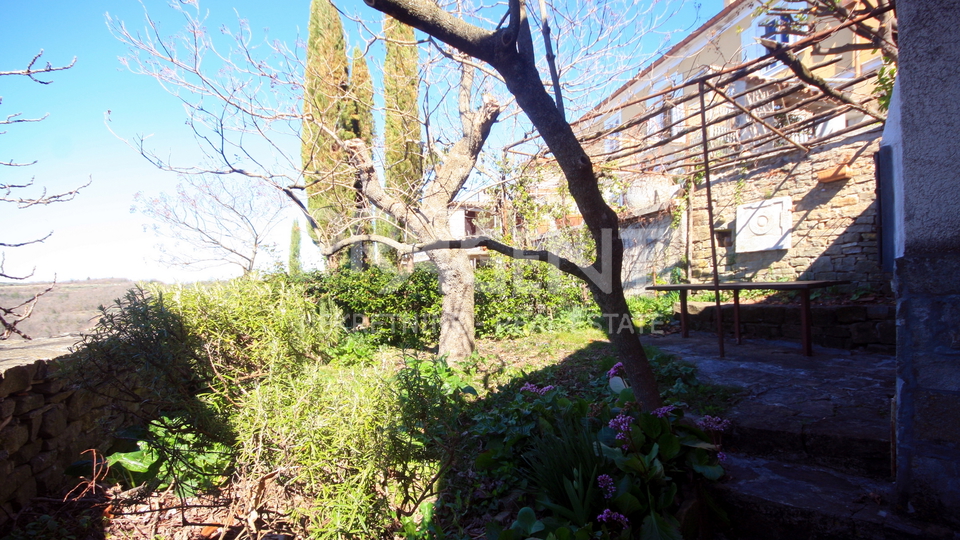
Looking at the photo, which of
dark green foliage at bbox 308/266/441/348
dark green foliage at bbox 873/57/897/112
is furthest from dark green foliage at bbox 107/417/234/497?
dark green foliage at bbox 873/57/897/112

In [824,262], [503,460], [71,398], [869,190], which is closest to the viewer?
[503,460]

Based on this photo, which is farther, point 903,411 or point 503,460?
point 503,460

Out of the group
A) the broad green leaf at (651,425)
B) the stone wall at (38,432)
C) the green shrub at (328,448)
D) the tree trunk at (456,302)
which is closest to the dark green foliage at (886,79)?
the broad green leaf at (651,425)

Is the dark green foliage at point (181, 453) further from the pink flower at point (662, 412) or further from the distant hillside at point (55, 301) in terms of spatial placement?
the pink flower at point (662, 412)

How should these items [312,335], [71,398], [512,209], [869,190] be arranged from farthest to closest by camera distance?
[512,209] < [869,190] < [71,398] < [312,335]

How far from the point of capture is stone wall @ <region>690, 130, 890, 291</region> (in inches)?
235

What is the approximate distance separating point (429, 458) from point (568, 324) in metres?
4.88

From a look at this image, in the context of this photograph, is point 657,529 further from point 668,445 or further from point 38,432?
point 38,432

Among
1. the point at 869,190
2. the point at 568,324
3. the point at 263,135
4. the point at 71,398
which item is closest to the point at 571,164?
the point at 71,398

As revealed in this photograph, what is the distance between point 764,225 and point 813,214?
0.61 meters

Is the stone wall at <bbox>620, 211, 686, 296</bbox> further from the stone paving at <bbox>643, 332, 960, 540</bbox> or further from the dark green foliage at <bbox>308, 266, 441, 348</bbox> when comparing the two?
the stone paving at <bbox>643, 332, 960, 540</bbox>

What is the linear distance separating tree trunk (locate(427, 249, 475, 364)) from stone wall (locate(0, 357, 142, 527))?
10.1 feet

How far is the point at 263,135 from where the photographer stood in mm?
4785

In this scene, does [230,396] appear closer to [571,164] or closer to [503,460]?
[503,460]
